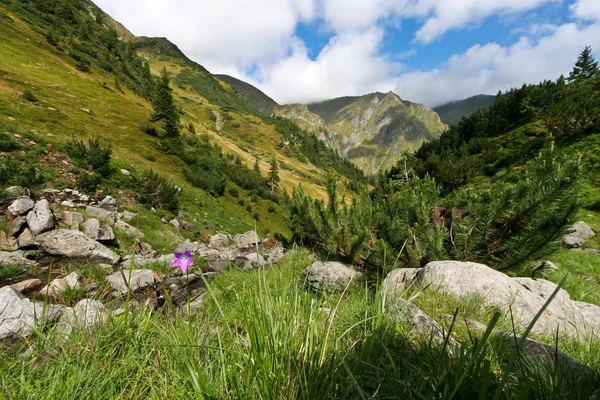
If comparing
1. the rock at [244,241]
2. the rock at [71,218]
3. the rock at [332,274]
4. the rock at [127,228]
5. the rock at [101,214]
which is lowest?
the rock at [244,241]

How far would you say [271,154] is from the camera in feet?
324

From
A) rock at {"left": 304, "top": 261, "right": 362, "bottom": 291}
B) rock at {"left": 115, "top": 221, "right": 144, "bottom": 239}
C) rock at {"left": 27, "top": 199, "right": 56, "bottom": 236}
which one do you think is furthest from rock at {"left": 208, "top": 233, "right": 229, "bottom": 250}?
rock at {"left": 304, "top": 261, "right": 362, "bottom": 291}

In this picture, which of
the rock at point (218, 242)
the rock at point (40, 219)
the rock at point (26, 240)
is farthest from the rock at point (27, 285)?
the rock at point (218, 242)

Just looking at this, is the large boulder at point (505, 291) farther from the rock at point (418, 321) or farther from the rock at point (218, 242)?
the rock at point (218, 242)

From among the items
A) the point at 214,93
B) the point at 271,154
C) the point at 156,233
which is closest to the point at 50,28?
the point at 156,233

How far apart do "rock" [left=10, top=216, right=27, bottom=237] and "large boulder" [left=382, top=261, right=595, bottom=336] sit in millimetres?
11332

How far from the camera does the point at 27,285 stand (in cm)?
599

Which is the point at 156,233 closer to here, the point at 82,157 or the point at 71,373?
the point at 82,157

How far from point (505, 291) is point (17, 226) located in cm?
1264

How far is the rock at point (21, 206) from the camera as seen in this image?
28.2 feet

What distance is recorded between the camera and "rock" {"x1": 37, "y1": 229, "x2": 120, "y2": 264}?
26.6 ft

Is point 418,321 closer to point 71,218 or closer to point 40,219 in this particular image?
point 40,219

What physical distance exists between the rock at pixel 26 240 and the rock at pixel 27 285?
2.65 metres

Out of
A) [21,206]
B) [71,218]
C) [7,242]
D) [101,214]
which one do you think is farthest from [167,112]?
[7,242]
